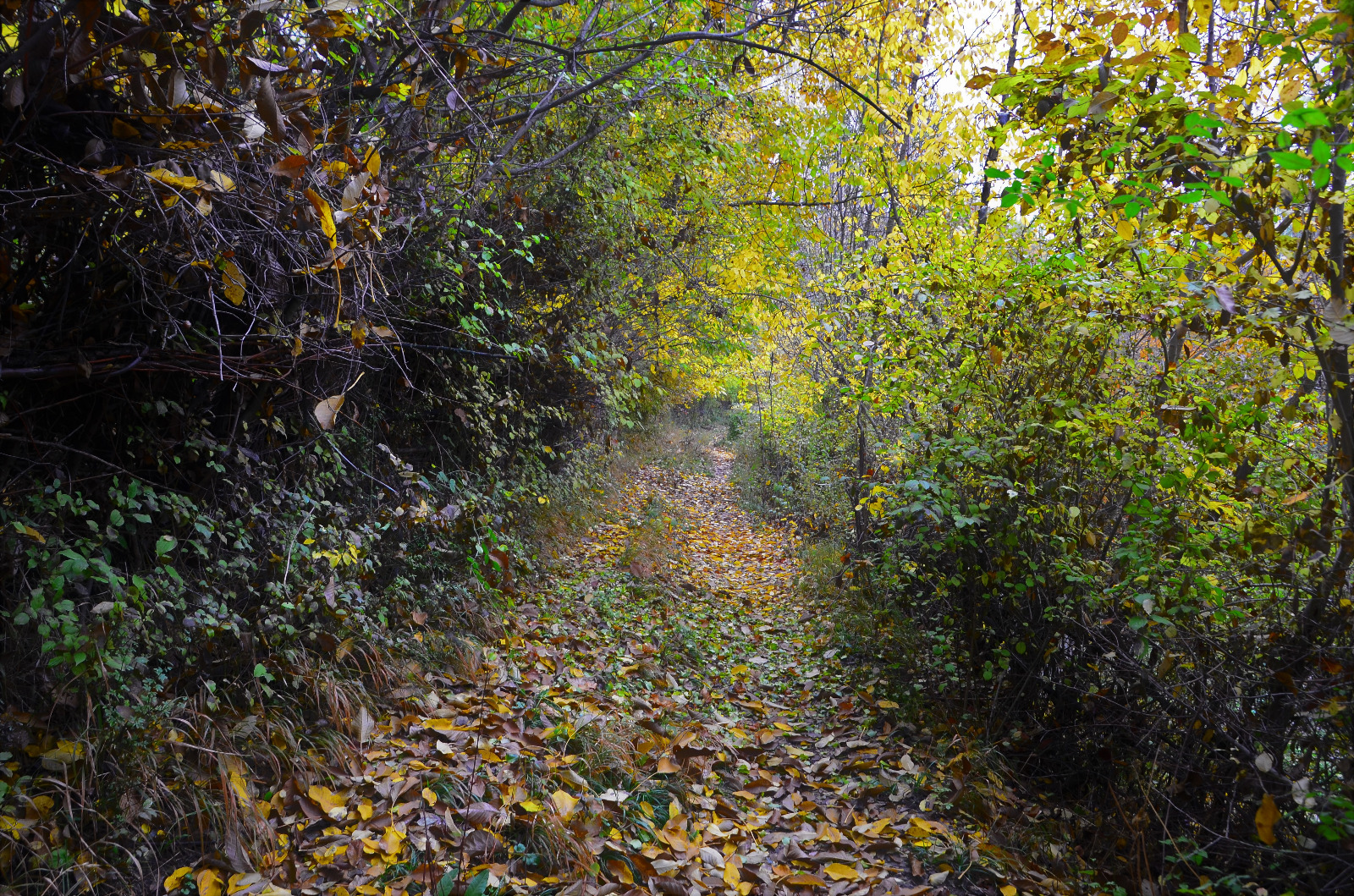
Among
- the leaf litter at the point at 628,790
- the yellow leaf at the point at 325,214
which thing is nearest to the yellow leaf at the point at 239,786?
the leaf litter at the point at 628,790

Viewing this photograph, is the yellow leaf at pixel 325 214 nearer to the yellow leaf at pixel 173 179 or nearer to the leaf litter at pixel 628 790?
the yellow leaf at pixel 173 179

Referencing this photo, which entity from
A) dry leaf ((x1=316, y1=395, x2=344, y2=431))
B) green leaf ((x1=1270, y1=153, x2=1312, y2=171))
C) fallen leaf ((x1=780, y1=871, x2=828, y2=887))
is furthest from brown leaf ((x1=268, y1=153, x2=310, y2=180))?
fallen leaf ((x1=780, y1=871, x2=828, y2=887))

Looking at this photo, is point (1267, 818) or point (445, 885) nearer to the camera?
point (1267, 818)

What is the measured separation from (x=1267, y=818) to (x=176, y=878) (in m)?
4.27

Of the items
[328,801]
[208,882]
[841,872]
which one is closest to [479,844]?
[328,801]

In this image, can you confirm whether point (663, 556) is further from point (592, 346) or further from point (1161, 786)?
point (1161, 786)

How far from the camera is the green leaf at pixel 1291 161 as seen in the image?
7.00ft

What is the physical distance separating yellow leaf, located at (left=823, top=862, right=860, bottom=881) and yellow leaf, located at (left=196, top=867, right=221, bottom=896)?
2.61m

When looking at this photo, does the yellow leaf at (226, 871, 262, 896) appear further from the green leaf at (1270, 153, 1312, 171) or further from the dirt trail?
the green leaf at (1270, 153, 1312, 171)

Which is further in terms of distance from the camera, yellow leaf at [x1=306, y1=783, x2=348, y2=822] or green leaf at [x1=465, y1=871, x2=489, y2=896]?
yellow leaf at [x1=306, y1=783, x2=348, y2=822]

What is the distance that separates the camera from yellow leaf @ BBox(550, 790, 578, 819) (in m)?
3.33

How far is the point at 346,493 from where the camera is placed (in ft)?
16.6

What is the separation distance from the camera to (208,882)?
275cm

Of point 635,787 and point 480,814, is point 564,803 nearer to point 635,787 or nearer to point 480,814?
point 480,814
